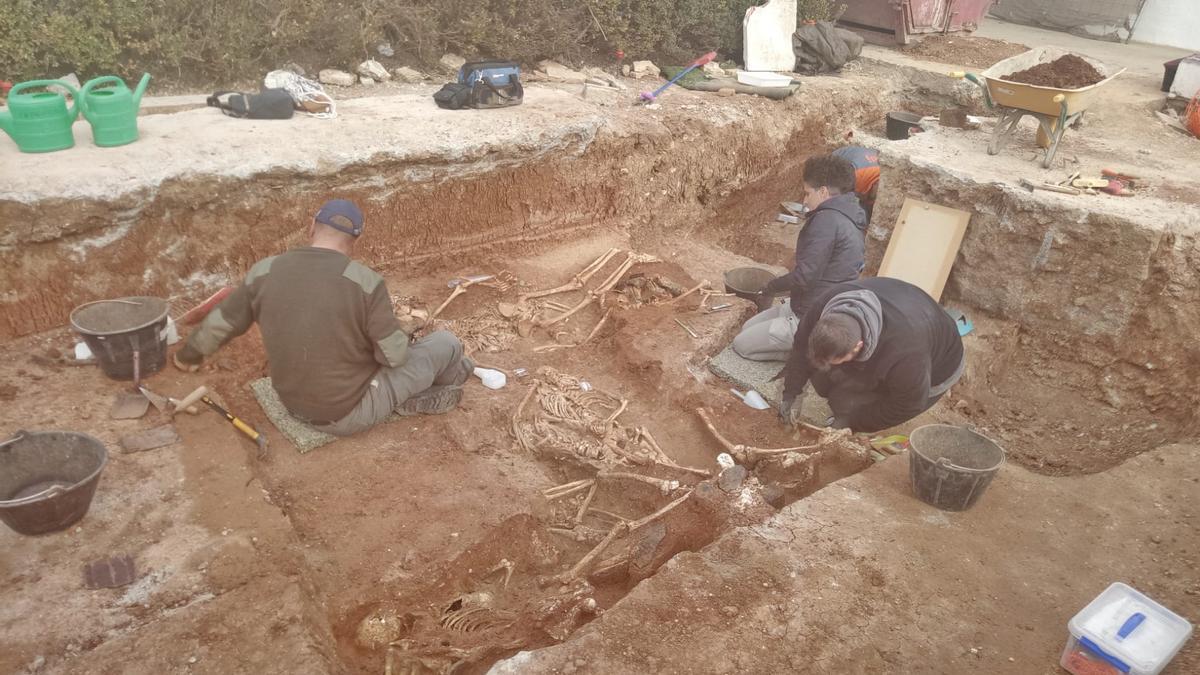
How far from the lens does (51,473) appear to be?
397 centimetres

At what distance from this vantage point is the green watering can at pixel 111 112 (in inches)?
216

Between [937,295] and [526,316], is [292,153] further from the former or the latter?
[937,295]

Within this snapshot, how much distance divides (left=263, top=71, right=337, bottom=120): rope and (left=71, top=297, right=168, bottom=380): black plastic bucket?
2607 mm

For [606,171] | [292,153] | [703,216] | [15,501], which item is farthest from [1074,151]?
[15,501]

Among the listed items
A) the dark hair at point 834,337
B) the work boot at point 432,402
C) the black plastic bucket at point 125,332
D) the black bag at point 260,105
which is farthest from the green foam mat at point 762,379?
the black bag at point 260,105

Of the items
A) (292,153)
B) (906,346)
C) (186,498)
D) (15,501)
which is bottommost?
(186,498)

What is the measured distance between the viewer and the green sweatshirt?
416cm

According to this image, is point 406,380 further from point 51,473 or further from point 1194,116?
point 1194,116

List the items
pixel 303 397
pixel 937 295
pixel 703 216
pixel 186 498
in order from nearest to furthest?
1. pixel 186 498
2. pixel 303 397
3. pixel 937 295
4. pixel 703 216

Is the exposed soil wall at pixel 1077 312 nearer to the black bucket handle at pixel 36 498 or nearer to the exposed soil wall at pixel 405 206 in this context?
the exposed soil wall at pixel 405 206

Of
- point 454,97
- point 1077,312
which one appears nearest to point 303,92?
point 454,97

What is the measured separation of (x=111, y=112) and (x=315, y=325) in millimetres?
2922

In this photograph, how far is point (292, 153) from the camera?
6.07 metres

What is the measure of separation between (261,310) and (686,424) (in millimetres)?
3120
